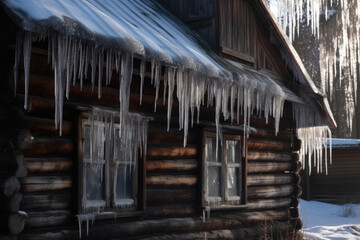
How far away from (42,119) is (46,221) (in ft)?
3.67

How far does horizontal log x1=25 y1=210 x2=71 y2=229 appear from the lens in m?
5.31

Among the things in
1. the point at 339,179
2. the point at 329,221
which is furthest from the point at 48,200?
the point at 339,179

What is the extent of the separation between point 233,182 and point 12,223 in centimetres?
477

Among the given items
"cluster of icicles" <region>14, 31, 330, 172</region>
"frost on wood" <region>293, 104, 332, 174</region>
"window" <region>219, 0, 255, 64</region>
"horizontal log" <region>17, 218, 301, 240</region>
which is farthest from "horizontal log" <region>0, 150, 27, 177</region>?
"frost on wood" <region>293, 104, 332, 174</region>

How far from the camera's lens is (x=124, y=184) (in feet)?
21.8

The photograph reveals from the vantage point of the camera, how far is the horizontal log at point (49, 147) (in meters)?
5.46

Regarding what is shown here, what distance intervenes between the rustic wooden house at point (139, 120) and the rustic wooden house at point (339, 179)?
949cm

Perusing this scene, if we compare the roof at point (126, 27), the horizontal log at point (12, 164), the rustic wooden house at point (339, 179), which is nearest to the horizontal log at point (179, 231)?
A: the horizontal log at point (12, 164)

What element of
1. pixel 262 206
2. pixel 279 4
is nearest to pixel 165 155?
pixel 262 206

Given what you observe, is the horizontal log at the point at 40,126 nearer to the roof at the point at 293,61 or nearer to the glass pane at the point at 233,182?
the glass pane at the point at 233,182

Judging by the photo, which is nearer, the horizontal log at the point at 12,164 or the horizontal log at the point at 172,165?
the horizontal log at the point at 12,164

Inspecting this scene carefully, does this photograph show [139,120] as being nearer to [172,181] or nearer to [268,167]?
[172,181]

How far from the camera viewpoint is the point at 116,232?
6344mm

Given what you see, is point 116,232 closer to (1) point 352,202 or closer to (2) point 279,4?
(2) point 279,4
